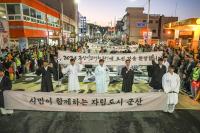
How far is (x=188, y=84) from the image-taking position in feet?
35.1

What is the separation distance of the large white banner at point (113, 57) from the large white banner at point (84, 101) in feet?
13.5

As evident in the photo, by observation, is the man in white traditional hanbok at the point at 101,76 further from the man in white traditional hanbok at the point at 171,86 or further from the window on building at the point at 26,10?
the window on building at the point at 26,10

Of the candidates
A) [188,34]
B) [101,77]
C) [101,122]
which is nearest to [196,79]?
[101,77]

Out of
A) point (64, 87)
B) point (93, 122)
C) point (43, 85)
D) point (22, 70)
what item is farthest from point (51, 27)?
point (93, 122)

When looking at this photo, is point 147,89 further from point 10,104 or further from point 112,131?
point 10,104

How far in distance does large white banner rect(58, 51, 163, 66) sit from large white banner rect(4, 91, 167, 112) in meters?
4.10

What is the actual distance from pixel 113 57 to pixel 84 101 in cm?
504

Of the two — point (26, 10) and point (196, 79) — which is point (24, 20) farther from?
point (196, 79)

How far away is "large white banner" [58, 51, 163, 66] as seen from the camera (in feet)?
36.0

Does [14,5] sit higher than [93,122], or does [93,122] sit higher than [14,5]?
[14,5]

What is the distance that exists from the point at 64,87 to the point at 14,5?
16681 mm

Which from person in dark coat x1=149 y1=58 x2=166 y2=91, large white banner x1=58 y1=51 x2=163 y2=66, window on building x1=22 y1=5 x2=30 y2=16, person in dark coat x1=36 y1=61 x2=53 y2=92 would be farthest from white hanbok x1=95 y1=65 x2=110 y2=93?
window on building x1=22 y1=5 x2=30 y2=16

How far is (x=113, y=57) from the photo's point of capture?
11.6 metres

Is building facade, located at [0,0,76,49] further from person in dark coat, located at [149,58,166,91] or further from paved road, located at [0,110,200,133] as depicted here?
person in dark coat, located at [149,58,166,91]
